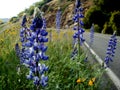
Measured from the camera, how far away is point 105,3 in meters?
47.8

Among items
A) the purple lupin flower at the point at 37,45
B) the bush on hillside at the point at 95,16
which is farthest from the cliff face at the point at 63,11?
the purple lupin flower at the point at 37,45

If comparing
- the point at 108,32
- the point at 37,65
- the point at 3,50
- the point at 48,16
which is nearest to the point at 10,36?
the point at 3,50

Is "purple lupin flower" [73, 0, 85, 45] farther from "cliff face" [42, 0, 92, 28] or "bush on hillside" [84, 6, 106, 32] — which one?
"cliff face" [42, 0, 92, 28]

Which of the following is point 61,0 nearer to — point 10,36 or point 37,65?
point 10,36

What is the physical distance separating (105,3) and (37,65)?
43.6 m

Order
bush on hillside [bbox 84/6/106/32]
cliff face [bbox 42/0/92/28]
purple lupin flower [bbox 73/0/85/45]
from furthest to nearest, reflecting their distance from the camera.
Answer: cliff face [bbox 42/0/92/28]
bush on hillside [bbox 84/6/106/32]
purple lupin flower [bbox 73/0/85/45]

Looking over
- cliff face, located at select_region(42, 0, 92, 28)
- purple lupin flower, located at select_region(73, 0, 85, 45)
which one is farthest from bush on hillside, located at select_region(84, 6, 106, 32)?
purple lupin flower, located at select_region(73, 0, 85, 45)

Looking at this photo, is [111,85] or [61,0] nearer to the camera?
[111,85]

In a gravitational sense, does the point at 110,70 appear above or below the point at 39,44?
below

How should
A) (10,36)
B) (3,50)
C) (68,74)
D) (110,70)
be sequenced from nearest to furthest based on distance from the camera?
(68,74), (3,50), (110,70), (10,36)

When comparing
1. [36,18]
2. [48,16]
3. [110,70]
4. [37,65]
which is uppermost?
[36,18]

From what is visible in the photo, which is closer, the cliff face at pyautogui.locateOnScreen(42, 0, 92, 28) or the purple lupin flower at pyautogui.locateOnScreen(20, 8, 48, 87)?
the purple lupin flower at pyautogui.locateOnScreen(20, 8, 48, 87)

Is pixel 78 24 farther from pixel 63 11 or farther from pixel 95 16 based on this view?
pixel 63 11

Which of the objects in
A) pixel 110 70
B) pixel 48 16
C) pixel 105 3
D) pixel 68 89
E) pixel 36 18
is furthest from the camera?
pixel 48 16
